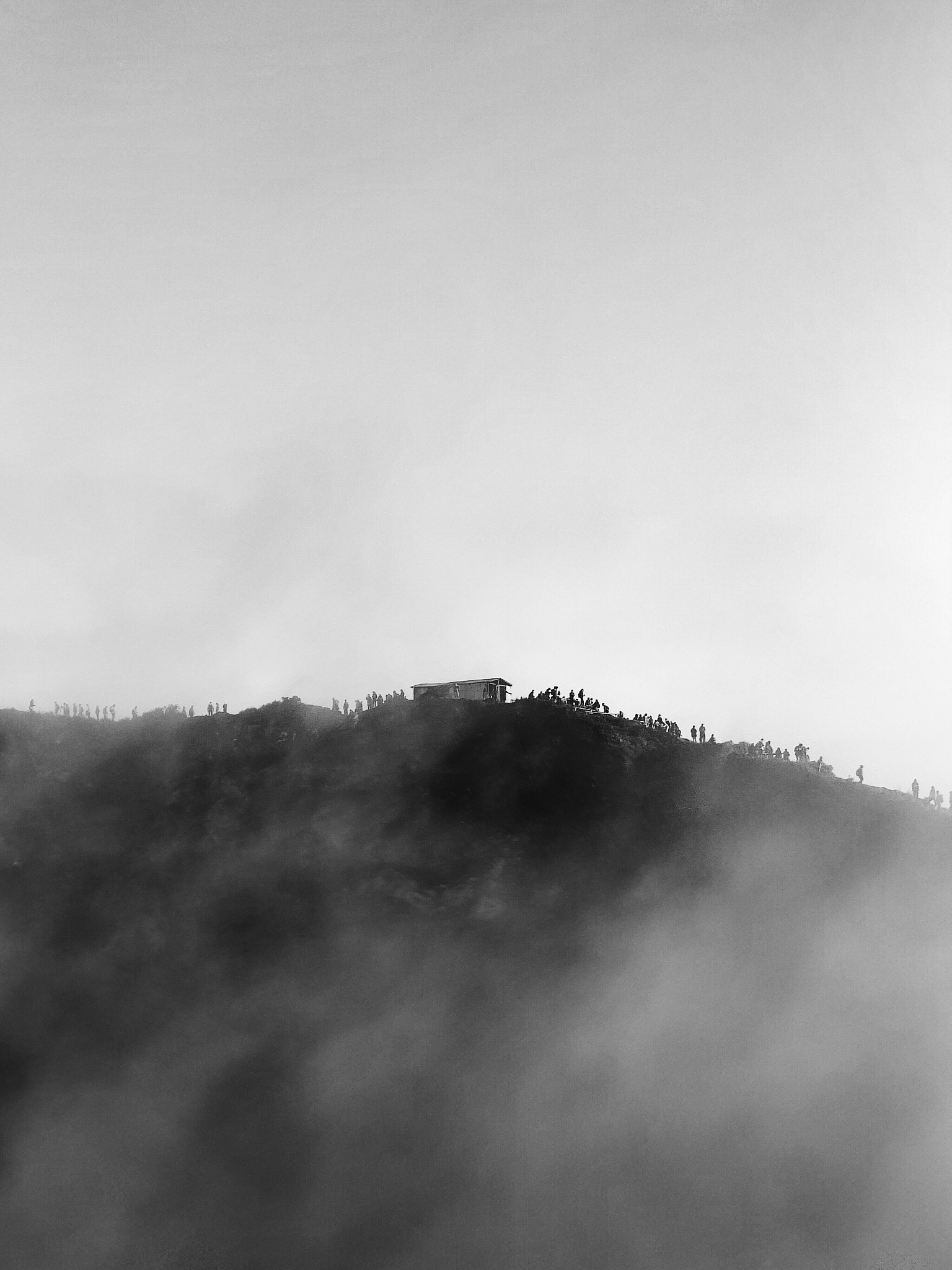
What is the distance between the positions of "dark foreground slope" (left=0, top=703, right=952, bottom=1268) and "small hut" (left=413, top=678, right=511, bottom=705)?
2.89m

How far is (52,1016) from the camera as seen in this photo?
8125 centimetres

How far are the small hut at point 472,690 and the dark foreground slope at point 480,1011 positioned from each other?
9.48 ft

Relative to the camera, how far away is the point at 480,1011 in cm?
7781

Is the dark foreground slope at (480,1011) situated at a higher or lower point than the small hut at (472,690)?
lower

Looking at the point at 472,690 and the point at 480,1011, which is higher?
the point at 472,690

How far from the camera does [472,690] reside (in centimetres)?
10156

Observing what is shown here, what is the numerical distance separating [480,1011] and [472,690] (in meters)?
33.8

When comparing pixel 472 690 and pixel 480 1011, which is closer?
pixel 480 1011

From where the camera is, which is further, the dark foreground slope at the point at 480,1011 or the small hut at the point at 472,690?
the small hut at the point at 472,690

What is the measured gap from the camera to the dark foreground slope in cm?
7081

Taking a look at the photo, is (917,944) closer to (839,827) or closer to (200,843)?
(839,827)

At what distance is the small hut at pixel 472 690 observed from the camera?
10088cm

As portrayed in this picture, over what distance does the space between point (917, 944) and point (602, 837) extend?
2719 cm

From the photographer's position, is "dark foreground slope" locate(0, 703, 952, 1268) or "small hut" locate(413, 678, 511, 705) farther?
"small hut" locate(413, 678, 511, 705)
